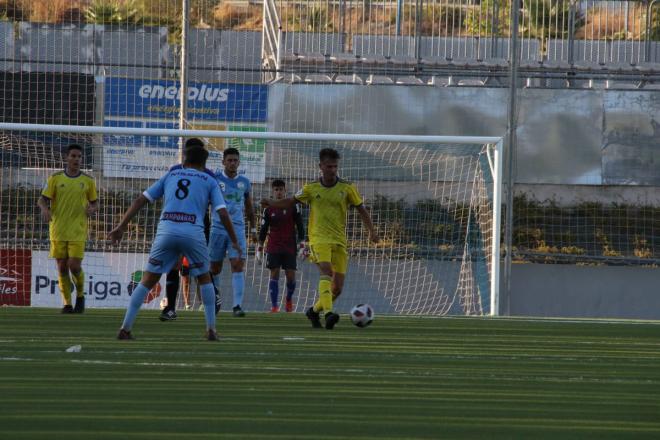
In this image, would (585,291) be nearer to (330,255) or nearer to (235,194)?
(235,194)

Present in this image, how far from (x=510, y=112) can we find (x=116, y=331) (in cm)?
872

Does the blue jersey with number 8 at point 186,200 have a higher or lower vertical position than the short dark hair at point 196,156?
lower

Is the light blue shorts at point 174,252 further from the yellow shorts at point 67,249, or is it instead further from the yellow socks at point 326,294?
the yellow shorts at point 67,249

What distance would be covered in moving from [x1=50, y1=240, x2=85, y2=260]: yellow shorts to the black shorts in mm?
3591

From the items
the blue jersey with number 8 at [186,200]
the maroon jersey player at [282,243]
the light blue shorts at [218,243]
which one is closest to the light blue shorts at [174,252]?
the blue jersey with number 8 at [186,200]

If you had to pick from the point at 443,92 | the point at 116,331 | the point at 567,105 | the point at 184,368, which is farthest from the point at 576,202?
the point at 184,368

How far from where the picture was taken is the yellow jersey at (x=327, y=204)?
12453 millimetres

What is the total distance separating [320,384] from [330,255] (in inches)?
190

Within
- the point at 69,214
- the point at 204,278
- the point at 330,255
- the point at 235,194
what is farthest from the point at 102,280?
the point at 204,278

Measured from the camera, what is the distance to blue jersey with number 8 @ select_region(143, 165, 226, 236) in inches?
391

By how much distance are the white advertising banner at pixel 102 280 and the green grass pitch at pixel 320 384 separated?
5.08 metres

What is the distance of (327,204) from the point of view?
1248 cm

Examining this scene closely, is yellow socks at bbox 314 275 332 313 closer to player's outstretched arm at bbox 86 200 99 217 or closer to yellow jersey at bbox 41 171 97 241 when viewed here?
player's outstretched arm at bbox 86 200 99 217

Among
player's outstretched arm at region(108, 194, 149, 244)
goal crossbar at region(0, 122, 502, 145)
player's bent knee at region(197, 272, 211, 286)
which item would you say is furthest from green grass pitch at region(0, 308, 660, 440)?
goal crossbar at region(0, 122, 502, 145)
